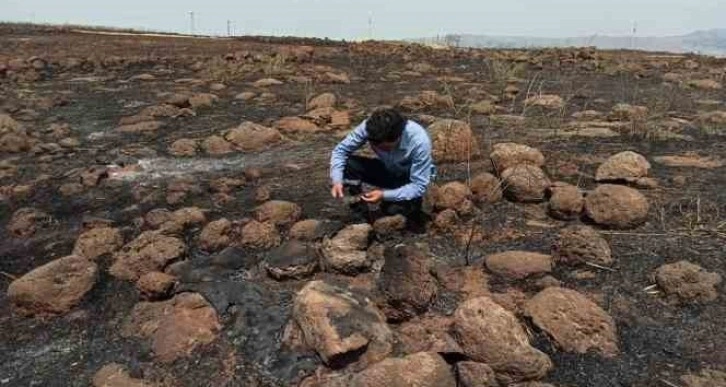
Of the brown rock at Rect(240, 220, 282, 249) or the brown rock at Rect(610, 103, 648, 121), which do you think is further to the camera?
the brown rock at Rect(610, 103, 648, 121)

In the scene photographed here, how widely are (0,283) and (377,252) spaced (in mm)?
2282

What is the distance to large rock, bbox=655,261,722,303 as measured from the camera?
321 centimetres

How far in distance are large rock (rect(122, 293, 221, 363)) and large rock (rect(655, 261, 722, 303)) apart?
228 cm

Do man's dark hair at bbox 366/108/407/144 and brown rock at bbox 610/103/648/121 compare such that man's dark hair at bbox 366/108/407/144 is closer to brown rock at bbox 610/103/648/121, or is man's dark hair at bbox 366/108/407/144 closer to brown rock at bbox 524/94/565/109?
brown rock at bbox 610/103/648/121

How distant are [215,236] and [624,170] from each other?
116 inches

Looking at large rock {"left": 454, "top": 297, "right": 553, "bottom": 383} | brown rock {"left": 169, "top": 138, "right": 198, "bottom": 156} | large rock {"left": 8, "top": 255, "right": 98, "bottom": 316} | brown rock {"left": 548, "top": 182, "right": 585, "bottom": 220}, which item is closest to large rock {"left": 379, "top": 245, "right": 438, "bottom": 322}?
large rock {"left": 454, "top": 297, "right": 553, "bottom": 383}

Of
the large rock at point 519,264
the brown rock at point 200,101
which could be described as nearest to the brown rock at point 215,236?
the large rock at point 519,264

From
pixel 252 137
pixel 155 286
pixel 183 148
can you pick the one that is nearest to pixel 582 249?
pixel 155 286

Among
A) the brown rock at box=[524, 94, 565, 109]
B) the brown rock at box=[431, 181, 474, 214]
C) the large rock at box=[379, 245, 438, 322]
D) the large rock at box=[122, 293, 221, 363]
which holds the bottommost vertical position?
the large rock at box=[122, 293, 221, 363]

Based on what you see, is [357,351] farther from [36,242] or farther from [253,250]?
[36,242]

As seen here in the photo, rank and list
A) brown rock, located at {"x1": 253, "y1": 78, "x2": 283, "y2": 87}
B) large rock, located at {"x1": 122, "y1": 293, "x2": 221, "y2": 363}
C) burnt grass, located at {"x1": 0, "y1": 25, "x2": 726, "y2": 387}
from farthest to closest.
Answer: brown rock, located at {"x1": 253, "y1": 78, "x2": 283, "y2": 87}, large rock, located at {"x1": 122, "y1": 293, "x2": 221, "y2": 363}, burnt grass, located at {"x1": 0, "y1": 25, "x2": 726, "y2": 387}

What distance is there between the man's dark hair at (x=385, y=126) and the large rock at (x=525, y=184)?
0.99 m

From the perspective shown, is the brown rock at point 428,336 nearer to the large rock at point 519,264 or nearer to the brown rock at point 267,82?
the large rock at point 519,264

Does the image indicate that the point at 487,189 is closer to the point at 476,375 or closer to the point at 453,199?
the point at 453,199
